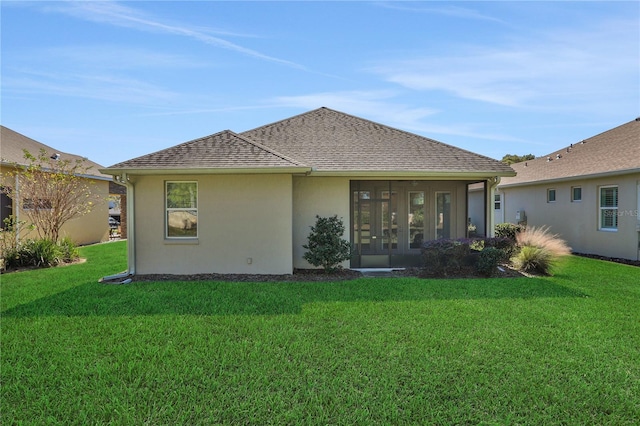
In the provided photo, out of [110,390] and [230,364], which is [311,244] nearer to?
[230,364]

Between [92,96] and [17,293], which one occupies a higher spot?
[92,96]

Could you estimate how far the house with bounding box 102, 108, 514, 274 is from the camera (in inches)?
392

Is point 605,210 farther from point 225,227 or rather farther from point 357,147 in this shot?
point 225,227

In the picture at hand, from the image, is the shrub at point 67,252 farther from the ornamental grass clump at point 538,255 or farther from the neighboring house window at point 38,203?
the ornamental grass clump at point 538,255

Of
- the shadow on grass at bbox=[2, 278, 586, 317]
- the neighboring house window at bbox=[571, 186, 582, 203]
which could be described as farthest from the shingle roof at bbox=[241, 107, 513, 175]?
the neighboring house window at bbox=[571, 186, 582, 203]

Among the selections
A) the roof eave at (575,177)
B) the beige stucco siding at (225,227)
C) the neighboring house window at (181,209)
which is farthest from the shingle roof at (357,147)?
the roof eave at (575,177)

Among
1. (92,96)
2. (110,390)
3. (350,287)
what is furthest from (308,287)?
(92,96)

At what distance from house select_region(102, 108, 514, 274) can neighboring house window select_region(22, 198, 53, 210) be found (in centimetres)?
553

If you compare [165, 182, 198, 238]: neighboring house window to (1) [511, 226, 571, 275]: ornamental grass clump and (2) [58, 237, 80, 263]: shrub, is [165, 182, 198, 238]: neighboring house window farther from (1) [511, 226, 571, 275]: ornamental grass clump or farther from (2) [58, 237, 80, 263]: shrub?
(1) [511, 226, 571, 275]: ornamental grass clump

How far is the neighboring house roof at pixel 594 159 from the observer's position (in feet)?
43.3

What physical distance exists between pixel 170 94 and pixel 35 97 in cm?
387

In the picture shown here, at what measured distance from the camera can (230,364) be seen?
14.5 feet

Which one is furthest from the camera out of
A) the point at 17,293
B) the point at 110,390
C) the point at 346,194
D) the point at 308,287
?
the point at 346,194

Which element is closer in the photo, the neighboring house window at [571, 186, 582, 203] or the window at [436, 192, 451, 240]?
the window at [436, 192, 451, 240]
